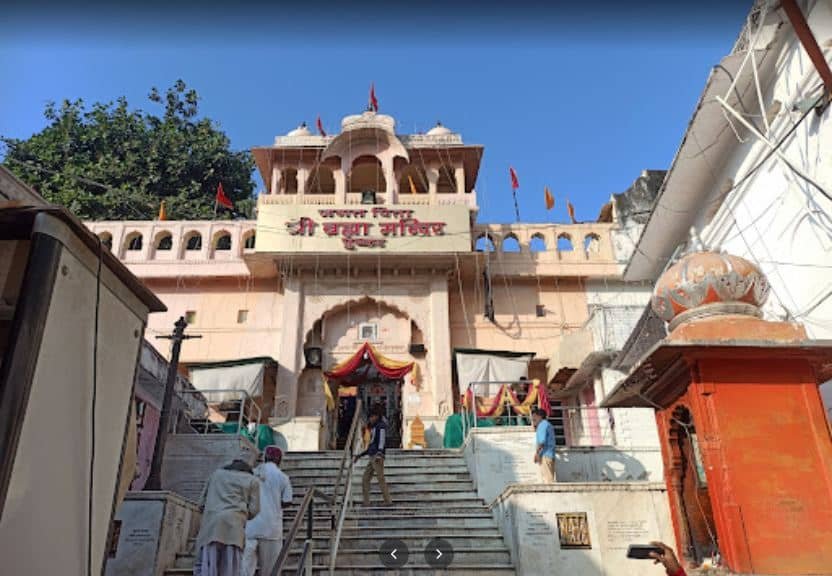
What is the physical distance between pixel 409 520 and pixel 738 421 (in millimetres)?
4845

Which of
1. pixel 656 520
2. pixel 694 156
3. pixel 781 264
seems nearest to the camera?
pixel 656 520

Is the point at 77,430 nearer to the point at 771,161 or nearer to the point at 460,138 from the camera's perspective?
the point at 771,161

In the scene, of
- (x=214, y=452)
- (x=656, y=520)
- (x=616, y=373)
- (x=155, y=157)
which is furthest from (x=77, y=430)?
(x=155, y=157)

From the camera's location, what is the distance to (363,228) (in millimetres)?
17703

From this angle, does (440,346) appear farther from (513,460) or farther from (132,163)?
(132,163)

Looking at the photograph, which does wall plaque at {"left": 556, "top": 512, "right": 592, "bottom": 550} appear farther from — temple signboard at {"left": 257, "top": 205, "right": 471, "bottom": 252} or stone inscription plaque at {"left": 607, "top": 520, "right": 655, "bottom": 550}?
temple signboard at {"left": 257, "top": 205, "right": 471, "bottom": 252}

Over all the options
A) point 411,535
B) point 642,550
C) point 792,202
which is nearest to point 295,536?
point 411,535

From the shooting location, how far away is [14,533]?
2051mm

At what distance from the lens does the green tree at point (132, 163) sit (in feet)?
87.4

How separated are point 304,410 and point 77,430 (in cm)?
1443

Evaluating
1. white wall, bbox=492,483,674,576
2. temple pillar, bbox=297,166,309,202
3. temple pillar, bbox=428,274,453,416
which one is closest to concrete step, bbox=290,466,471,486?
white wall, bbox=492,483,674,576

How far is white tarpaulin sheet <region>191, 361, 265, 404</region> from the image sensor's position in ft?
52.0

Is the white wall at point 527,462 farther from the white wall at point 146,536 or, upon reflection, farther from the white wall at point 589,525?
the white wall at point 146,536

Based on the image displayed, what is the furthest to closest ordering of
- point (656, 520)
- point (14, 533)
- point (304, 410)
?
point (304, 410)
point (656, 520)
point (14, 533)
